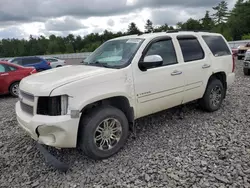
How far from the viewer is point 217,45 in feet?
18.8

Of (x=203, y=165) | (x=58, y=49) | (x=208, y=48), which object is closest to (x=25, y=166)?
(x=203, y=165)

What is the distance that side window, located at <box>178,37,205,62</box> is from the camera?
4.92 metres

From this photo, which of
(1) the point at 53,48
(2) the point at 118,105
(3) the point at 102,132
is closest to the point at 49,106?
(3) the point at 102,132

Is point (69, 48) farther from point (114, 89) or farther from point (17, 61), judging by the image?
point (114, 89)

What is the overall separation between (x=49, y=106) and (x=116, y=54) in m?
1.65

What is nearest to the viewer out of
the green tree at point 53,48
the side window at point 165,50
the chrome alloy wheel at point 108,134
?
the chrome alloy wheel at point 108,134

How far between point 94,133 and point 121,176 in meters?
0.72

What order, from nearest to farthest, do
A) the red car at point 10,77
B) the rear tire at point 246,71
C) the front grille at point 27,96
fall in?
the front grille at point 27,96
the red car at point 10,77
the rear tire at point 246,71

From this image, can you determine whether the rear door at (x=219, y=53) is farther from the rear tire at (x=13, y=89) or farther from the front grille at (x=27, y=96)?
the rear tire at (x=13, y=89)

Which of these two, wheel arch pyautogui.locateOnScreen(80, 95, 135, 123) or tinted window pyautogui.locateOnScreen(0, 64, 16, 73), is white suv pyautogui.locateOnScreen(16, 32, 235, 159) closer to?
wheel arch pyautogui.locateOnScreen(80, 95, 135, 123)

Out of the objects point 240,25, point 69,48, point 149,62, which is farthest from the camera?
point 69,48

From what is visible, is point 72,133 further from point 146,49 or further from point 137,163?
point 146,49

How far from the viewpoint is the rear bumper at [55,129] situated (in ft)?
10.8

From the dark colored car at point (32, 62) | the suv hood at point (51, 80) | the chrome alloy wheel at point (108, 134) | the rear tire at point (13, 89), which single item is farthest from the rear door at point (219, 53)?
the dark colored car at point (32, 62)
